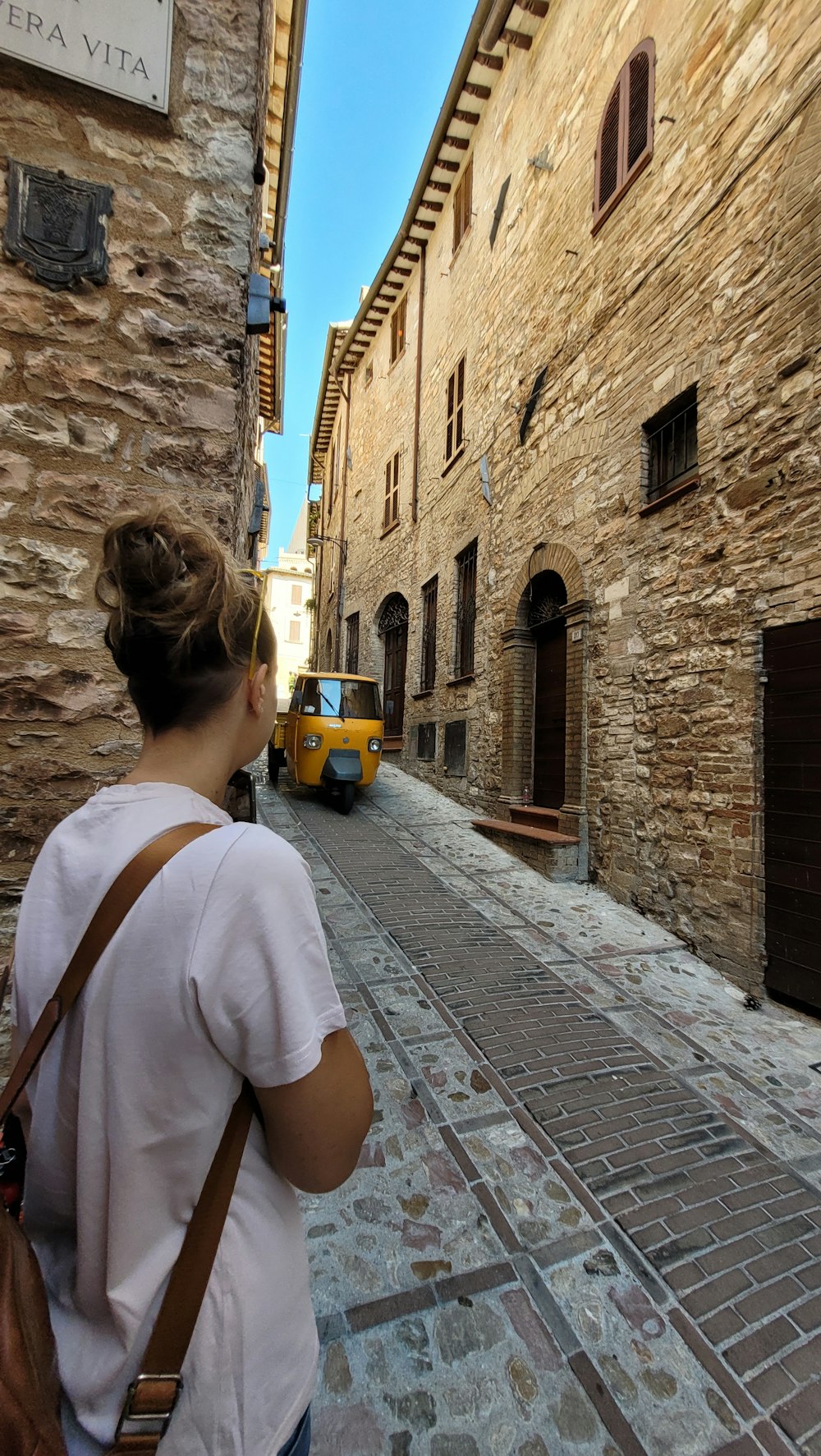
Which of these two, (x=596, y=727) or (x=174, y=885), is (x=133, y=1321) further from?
(x=596, y=727)

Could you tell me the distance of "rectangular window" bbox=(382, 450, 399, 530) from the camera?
14626 mm

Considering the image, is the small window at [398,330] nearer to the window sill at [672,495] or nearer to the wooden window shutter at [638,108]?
the wooden window shutter at [638,108]

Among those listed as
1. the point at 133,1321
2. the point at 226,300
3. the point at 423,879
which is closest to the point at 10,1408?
the point at 133,1321

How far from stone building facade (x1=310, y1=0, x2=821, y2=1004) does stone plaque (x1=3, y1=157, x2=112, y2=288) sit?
4.10 metres

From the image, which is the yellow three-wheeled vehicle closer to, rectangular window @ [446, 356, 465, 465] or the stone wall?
rectangular window @ [446, 356, 465, 465]

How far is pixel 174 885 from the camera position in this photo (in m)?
0.73

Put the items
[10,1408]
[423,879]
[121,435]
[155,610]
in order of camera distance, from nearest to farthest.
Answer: [10,1408] → [155,610] → [121,435] → [423,879]

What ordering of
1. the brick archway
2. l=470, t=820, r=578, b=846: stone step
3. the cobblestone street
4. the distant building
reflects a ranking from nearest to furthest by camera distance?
1. the cobblestone street
2. l=470, t=820, r=578, b=846: stone step
3. the brick archway
4. the distant building

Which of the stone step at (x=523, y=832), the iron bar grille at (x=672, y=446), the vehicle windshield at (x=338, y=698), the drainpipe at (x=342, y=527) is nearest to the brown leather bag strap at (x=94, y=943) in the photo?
the iron bar grille at (x=672, y=446)

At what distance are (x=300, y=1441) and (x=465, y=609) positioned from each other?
32.8ft

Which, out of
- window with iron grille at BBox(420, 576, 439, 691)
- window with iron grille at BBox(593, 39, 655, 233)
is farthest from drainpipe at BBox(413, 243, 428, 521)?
window with iron grille at BBox(593, 39, 655, 233)

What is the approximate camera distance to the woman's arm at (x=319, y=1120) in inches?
30.2

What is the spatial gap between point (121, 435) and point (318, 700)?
6369 millimetres

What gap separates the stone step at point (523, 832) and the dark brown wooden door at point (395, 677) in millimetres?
5418
